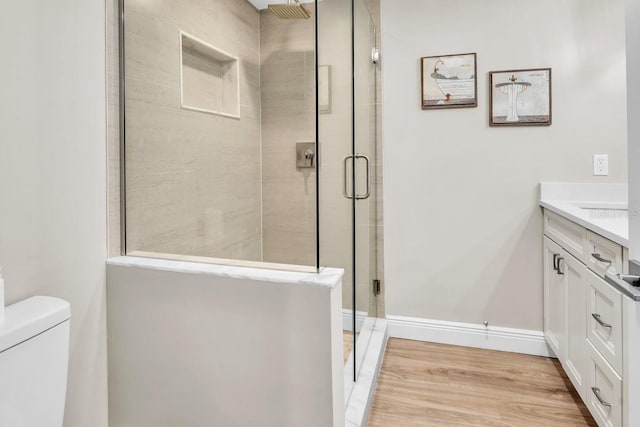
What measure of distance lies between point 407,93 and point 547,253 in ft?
4.18

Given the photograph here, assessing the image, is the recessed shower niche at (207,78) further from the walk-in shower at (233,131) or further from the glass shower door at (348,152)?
the glass shower door at (348,152)

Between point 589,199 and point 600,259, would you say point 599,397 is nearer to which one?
point 600,259

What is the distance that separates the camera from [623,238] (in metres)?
1.37

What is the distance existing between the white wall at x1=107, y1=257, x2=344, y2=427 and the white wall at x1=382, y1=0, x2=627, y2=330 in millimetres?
1395

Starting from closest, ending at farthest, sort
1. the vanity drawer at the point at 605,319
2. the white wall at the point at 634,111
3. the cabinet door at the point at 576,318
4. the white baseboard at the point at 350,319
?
1. the white wall at the point at 634,111
2. the vanity drawer at the point at 605,319
3. the white baseboard at the point at 350,319
4. the cabinet door at the point at 576,318

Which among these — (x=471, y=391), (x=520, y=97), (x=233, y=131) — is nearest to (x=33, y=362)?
(x=233, y=131)

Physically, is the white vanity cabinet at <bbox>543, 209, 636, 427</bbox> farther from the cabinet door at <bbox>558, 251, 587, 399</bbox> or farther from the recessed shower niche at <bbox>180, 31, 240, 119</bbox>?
the recessed shower niche at <bbox>180, 31, 240, 119</bbox>

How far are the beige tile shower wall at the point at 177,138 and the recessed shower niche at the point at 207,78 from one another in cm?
2

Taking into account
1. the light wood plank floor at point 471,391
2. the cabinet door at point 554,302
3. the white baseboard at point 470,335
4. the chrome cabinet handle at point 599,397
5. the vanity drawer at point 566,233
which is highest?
the vanity drawer at point 566,233

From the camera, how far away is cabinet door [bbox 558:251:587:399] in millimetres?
1733

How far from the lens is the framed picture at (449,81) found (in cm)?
238

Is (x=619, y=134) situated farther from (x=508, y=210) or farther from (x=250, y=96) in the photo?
(x=250, y=96)

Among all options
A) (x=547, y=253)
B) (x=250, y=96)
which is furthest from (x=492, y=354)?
(x=250, y=96)

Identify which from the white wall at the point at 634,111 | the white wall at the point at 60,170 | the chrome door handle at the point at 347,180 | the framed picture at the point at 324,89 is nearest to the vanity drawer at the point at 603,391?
→ the white wall at the point at 634,111
